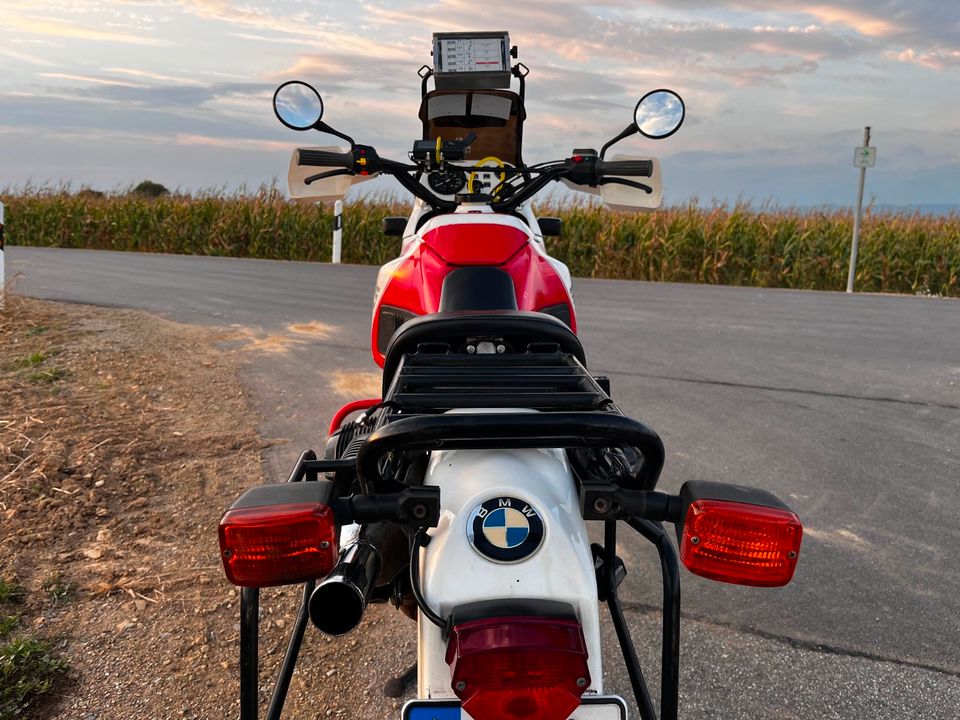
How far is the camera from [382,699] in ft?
7.72

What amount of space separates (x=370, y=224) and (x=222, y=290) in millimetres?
6605

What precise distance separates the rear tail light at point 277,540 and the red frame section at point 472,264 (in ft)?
3.35

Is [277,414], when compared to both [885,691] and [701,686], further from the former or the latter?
[885,691]

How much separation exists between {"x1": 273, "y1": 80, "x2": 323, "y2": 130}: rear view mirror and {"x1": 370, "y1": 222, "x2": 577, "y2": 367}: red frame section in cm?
119

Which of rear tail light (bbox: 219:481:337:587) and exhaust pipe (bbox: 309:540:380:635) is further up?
rear tail light (bbox: 219:481:337:587)

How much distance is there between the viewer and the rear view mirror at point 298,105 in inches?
128

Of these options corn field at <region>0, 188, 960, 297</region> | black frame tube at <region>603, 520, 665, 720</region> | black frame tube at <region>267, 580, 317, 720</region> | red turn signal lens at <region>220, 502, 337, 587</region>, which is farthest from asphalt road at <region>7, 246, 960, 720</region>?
corn field at <region>0, 188, 960, 297</region>

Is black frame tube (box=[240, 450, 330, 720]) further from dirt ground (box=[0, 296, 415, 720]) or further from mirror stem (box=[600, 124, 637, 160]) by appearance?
mirror stem (box=[600, 124, 637, 160])

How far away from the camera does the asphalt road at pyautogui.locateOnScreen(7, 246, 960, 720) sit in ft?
8.50

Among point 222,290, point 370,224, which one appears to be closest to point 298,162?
point 222,290

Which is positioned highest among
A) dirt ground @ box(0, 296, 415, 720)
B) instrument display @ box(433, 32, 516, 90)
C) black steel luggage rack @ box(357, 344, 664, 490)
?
instrument display @ box(433, 32, 516, 90)

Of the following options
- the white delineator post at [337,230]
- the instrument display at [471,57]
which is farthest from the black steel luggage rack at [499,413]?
the white delineator post at [337,230]

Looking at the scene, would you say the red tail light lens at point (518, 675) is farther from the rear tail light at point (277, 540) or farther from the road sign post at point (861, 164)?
the road sign post at point (861, 164)

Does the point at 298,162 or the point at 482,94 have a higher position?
the point at 482,94
